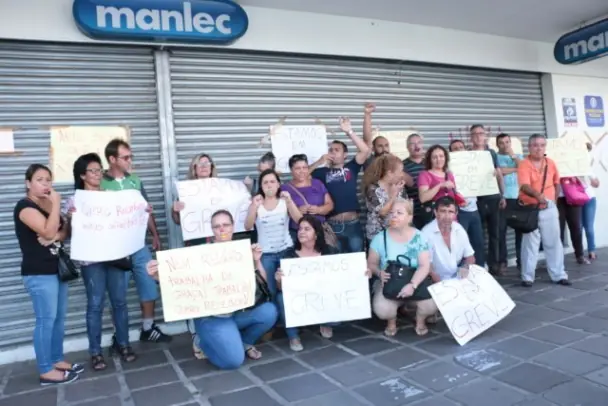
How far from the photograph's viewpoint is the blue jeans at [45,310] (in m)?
3.57

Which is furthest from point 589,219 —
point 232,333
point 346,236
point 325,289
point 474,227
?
point 232,333

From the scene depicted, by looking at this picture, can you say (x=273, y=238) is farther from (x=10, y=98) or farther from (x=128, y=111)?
(x=10, y=98)

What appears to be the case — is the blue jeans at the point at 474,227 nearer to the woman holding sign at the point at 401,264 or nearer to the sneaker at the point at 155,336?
the woman holding sign at the point at 401,264

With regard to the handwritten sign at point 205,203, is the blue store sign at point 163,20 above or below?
above

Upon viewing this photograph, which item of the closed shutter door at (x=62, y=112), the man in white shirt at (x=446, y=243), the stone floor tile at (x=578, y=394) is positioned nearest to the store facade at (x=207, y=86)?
the closed shutter door at (x=62, y=112)

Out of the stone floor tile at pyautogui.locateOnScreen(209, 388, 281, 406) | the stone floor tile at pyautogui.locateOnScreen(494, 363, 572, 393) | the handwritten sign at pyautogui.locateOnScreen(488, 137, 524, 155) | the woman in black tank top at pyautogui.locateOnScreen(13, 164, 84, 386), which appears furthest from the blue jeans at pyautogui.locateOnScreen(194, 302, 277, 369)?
the handwritten sign at pyautogui.locateOnScreen(488, 137, 524, 155)

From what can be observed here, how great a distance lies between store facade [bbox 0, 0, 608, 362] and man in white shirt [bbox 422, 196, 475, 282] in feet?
7.18

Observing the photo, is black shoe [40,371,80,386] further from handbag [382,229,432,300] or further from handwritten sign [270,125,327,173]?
handwritten sign [270,125,327,173]

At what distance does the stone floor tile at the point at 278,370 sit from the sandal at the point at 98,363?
4.32 ft

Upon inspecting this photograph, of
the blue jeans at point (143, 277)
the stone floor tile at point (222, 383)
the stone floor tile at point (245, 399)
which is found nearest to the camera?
the stone floor tile at point (245, 399)

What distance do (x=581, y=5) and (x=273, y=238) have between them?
536 centimetres

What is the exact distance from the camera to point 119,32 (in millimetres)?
4680

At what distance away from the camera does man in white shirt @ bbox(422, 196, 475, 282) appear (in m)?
4.42

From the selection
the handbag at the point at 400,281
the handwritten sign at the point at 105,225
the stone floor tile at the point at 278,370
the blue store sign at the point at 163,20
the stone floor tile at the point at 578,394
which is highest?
the blue store sign at the point at 163,20
